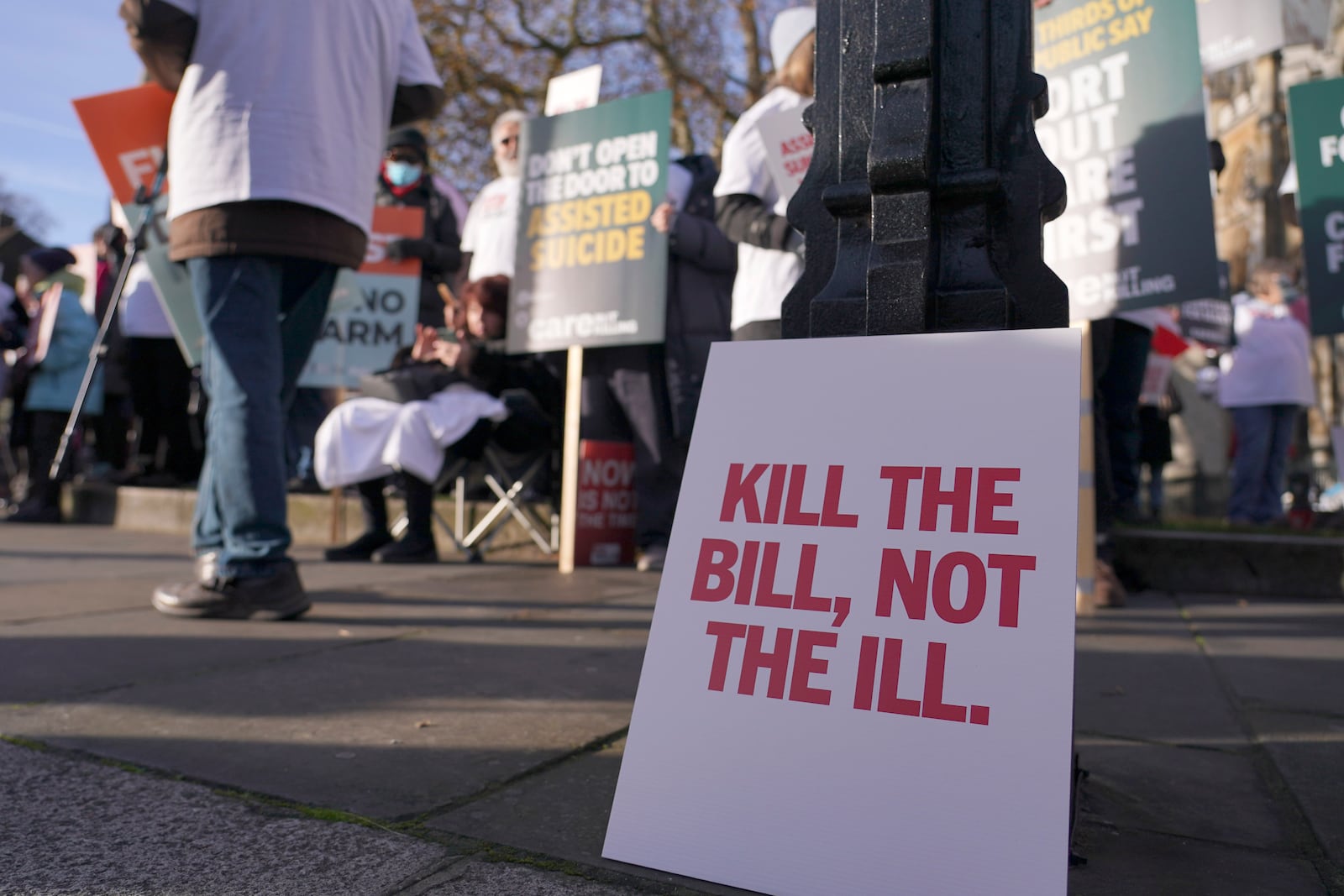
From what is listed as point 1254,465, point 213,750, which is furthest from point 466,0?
point 213,750

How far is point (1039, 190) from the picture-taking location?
1676 millimetres

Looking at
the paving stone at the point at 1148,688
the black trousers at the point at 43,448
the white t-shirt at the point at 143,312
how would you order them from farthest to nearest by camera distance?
1. the black trousers at the point at 43,448
2. the white t-shirt at the point at 143,312
3. the paving stone at the point at 1148,688

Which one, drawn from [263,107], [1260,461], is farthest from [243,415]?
[1260,461]

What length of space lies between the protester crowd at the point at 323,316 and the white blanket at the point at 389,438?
1 cm

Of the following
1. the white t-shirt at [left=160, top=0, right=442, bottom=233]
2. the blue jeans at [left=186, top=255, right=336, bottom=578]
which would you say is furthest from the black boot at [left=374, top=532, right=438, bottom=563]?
the white t-shirt at [left=160, top=0, right=442, bottom=233]

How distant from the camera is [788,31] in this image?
174 inches

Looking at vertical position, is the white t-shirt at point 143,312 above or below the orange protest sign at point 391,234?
below

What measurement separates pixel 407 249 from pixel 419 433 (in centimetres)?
175

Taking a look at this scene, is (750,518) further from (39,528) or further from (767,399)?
(39,528)

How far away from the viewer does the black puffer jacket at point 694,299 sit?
5.42 meters

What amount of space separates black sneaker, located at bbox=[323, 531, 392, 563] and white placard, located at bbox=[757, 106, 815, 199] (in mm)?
2852

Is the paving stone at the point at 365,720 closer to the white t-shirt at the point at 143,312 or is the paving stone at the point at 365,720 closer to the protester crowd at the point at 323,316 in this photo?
the protester crowd at the point at 323,316

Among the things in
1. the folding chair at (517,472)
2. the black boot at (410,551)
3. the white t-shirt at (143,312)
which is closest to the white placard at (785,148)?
the folding chair at (517,472)

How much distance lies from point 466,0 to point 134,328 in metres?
11.3
